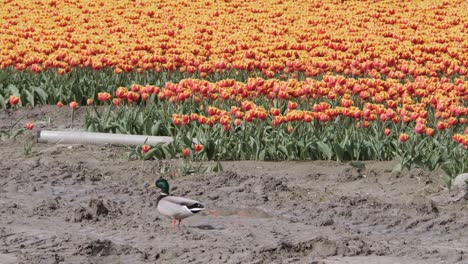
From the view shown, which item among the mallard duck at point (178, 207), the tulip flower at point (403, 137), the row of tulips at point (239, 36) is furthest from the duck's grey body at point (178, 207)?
the row of tulips at point (239, 36)

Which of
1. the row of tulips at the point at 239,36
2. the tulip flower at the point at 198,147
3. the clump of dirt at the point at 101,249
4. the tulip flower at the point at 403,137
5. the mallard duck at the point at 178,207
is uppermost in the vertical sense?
the mallard duck at the point at 178,207

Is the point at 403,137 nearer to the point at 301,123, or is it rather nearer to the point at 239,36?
the point at 301,123

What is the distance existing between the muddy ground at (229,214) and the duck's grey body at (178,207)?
0.38 ft

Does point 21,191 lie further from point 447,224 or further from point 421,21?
point 421,21

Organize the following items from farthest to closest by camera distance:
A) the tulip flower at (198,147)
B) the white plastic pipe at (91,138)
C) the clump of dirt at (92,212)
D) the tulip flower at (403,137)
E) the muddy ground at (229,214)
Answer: the white plastic pipe at (91,138)
the tulip flower at (198,147)
the tulip flower at (403,137)
the clump of dirt at (92,212)
the muddy ground at (229,214)

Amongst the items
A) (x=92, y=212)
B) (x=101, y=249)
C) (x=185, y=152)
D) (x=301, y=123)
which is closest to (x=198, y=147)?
(x=185, y=152)

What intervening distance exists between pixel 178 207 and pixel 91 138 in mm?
3511

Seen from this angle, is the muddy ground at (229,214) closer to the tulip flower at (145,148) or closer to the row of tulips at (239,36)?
the tulip flower at (145,148)

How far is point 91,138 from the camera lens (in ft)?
35.2

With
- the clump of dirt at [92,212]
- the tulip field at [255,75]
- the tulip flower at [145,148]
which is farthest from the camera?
the tulip field at [255,75]

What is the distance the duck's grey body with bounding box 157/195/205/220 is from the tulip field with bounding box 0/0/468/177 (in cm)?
230

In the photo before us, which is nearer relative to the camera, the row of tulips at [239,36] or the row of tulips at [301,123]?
the row of tulips at [301,123]

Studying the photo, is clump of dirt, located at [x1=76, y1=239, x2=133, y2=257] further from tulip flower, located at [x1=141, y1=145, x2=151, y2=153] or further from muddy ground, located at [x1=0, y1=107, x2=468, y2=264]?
tulip flower, located at [x1=141, y1=145, x2=151, y2=153]

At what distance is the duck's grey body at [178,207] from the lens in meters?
7.34
